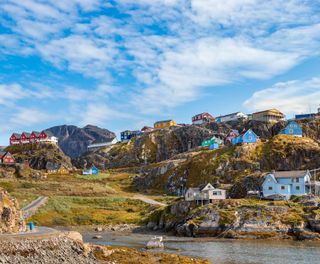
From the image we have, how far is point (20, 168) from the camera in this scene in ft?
619

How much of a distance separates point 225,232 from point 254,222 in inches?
248

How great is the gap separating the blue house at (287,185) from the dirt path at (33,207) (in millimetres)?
62002

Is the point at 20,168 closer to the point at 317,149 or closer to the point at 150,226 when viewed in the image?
the point at 150,226

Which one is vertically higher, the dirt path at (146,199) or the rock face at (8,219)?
the dirt path at (146,199)

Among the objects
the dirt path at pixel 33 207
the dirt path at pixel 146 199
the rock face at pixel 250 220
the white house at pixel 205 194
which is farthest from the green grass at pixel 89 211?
the rock face at pixel 250 220

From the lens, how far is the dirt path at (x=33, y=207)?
115 meters

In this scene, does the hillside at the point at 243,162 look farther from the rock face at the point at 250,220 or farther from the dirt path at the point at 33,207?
the dirt path at the point at 33,207

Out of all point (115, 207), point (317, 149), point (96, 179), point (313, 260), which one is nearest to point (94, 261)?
point (313, 260)

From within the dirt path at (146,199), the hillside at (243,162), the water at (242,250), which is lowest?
the water at (242,250)

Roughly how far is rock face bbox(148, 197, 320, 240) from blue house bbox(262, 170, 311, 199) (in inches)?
443

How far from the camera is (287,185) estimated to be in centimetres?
11150

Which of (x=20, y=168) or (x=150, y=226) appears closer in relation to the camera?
(x=150, y=226)

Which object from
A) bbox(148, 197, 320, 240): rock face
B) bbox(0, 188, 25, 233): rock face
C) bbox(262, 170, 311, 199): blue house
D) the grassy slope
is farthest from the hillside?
bbox(0, 188, 25, 233): rock face

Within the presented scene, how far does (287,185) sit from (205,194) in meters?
21.3
